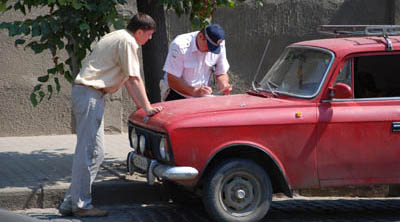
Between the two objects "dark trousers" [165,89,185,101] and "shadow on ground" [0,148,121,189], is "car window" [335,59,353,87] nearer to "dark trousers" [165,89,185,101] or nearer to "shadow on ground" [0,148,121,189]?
"dark trousers" [165,89,185,101]

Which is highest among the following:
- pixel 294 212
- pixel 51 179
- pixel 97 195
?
pixel 51 179

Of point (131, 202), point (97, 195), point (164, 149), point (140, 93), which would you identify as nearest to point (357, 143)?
point (164, 149)

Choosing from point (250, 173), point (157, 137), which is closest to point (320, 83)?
point (250, 173)

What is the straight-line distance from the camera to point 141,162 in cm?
707

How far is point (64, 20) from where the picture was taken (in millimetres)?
7852

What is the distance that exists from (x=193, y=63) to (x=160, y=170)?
1781 millimetres

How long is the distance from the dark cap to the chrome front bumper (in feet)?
4.67

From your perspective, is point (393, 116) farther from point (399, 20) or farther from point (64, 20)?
point (399, 20)

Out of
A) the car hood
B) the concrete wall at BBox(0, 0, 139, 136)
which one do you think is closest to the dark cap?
the car hood

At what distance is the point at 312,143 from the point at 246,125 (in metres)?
0.60

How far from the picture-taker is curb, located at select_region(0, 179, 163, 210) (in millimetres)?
7641

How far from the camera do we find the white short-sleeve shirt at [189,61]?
8.04 meters

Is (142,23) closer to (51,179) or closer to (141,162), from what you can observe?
(141,162)

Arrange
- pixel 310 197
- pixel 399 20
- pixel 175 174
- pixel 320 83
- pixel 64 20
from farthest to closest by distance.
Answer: pixel 399 20 < pixel 310 197 < pixel 64 20 < pixel 320 83 < pixel 175 174
